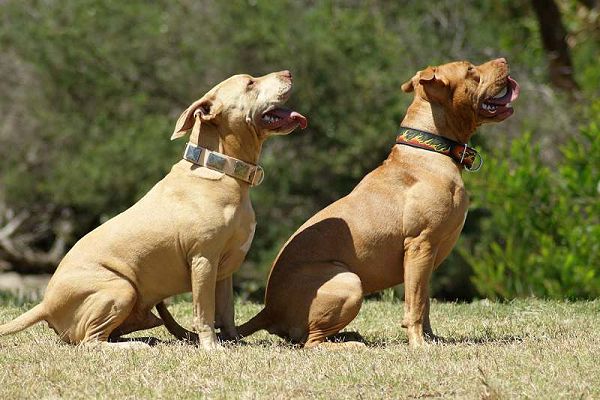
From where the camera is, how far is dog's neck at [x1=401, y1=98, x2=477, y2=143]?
7.45m

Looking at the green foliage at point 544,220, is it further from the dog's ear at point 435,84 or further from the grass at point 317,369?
the dog's ear at point 435,84

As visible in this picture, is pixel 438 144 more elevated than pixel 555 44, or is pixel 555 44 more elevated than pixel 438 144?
pixel 438 144

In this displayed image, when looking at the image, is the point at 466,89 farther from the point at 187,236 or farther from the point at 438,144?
the point at 187,236

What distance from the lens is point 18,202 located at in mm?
21859

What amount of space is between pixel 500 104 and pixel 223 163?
2.00 metres

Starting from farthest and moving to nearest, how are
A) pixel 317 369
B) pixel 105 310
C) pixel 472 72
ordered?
pixel 472 72 → pixel 105 310 → pixel 317 369

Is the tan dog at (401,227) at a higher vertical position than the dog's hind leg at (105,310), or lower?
higher

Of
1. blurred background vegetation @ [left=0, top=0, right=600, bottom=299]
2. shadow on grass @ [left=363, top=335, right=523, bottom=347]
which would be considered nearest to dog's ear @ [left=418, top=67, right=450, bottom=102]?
shadow on grass @ [left=363, top=335, right=523, bottom=347]

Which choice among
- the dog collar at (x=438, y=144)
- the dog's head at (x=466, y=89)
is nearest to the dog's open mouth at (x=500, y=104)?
the dog's head at (x=466, y=89)

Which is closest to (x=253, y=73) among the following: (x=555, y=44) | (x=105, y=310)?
(x=555, y=44)

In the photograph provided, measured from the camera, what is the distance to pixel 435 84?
7402 mm

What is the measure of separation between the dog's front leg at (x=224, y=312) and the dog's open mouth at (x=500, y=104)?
213cm

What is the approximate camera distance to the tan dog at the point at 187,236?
6.98 meters

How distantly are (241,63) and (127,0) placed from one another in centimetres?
302
